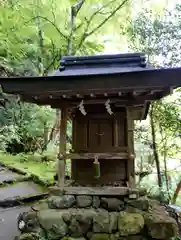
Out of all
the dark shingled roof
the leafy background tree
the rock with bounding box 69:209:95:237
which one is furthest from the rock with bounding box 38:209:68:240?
the leafy background tree

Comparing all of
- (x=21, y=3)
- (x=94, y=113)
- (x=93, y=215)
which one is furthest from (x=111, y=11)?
(x=93, y=215)

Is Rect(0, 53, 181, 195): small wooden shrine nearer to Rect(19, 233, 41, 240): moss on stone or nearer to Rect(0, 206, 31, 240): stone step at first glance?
Rect(19, 233, 41, 240): moss on stone

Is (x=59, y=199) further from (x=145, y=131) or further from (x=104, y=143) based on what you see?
(x=145, y=131)

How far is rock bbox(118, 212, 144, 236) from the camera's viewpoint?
374 cm

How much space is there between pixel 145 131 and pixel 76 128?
10.8 ft

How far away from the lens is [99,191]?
3.96 m

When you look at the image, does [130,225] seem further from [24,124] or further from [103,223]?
[24,124]

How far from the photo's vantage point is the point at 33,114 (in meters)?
9.66

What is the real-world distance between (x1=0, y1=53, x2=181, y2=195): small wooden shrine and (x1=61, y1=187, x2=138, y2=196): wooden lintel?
135 millimetres

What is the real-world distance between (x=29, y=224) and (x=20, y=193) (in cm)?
224

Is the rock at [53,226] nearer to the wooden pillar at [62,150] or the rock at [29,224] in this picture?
the rock at [29,224]

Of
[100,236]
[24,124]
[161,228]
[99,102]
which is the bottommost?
[100,236]

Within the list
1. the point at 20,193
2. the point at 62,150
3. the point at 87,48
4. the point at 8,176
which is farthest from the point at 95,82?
the point at 87,48

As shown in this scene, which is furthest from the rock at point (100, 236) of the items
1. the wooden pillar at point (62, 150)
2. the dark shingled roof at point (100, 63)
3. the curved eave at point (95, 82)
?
the dark shingled roof at point (100, 63)
